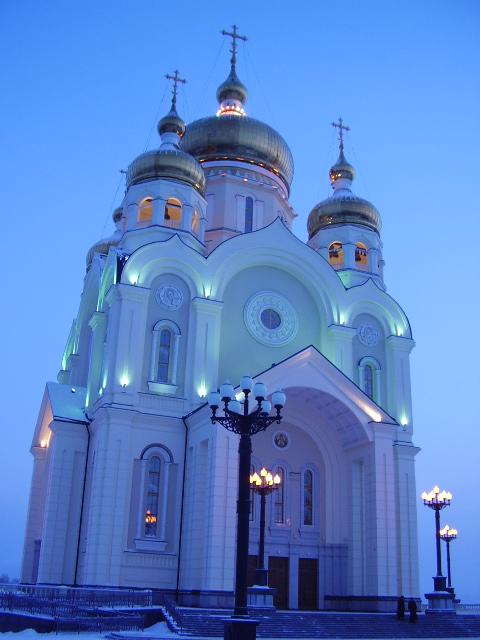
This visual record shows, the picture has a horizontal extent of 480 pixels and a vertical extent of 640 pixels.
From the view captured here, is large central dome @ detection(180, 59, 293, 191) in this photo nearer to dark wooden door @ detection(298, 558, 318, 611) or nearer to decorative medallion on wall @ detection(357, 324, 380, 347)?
decorative medallion on wall @ detection(357, 324, 380, 347)

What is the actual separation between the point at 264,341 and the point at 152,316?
4399mm

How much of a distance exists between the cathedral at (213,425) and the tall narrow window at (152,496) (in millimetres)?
43

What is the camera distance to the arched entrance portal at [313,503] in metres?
25.6

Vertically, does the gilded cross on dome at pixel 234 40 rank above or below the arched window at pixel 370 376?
above

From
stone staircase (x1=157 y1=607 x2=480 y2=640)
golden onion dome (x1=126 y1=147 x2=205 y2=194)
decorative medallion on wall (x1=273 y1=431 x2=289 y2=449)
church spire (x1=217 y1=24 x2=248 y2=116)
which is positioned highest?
church spire (x1=217 y1=24 x2=248 y2=116)

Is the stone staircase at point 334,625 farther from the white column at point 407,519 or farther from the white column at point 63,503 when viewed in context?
the white column at point 63,503

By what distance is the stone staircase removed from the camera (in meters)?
18.9

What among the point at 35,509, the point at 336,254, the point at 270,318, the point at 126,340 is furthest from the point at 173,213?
the point at 35,509

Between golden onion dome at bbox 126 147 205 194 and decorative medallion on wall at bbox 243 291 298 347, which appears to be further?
golden onion dome at bbox 126 147 205 194

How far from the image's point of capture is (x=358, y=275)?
106 ft

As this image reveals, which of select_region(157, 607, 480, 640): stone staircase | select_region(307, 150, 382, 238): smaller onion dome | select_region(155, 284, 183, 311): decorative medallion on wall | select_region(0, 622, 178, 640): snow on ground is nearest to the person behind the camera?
select_region(0, 622, 178, 640): snow on ground

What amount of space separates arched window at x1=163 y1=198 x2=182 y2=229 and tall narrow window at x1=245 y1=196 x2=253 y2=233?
462 centimetres

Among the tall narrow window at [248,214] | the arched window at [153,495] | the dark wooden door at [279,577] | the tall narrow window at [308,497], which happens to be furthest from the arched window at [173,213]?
the dark wooden door at [279,577]

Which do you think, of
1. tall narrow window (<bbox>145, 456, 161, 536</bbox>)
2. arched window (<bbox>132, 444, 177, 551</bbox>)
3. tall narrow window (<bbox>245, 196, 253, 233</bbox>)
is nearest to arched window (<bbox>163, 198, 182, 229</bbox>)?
tall narrow window (<bbox>245, 196, 253, 233</bbox>)
